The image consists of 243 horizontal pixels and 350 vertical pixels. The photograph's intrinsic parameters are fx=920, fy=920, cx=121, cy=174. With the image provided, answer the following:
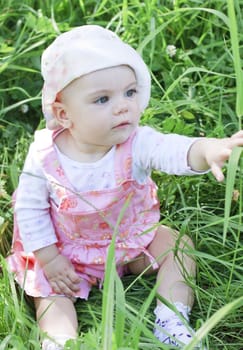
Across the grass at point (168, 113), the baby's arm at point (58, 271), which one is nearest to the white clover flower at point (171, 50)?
the grass at point (168, 113)

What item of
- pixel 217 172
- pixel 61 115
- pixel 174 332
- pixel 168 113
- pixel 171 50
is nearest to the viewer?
pixel 217 172

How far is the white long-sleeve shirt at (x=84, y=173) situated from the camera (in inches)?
85.4

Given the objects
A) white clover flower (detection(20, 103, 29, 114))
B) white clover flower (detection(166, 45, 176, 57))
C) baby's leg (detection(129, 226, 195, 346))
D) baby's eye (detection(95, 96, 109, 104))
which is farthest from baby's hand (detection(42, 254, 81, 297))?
white clover flower (detection(166, 45, 176, 57))

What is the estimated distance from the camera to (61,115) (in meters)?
2.25

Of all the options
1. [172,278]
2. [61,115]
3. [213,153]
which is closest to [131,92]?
[61,115]

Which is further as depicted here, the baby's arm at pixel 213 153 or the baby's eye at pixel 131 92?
the baby's eye at pixel 131 92

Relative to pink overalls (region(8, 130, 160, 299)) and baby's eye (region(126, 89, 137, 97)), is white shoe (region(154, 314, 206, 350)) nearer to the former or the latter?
pink overalls (region(8, 130, 160, 299))

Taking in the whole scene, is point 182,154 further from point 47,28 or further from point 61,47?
→ point 47,28

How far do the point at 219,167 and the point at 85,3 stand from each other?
142cm

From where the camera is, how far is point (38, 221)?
7.65 ft

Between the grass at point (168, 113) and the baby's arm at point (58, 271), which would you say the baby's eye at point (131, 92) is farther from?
the baby's arm at point (58, 271)

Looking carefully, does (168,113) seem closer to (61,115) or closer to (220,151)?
(61,115)

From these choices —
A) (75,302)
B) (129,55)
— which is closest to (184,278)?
(75,302)

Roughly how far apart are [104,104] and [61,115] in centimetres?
14
